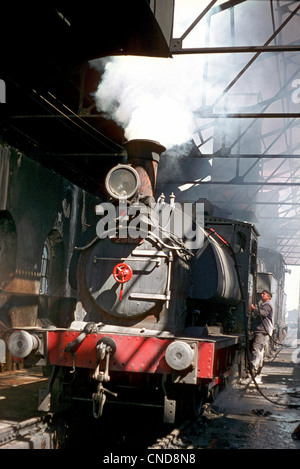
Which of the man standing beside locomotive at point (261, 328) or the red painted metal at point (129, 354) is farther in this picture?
the man standing beside locomotive at point (261, 328)

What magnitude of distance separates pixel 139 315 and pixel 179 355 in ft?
2.49

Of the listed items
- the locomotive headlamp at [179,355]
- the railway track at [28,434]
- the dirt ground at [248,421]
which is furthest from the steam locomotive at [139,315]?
the dirt ground at [248,421]

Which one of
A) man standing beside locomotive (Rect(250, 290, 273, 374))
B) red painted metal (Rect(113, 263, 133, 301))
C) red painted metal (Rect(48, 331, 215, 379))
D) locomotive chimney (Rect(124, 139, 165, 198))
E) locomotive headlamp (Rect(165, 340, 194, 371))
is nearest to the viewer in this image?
locomotive headlamp (Rect(165, 340, 194, 371))

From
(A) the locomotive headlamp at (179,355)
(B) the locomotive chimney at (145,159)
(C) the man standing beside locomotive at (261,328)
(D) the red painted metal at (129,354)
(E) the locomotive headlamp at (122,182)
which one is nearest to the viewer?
(A) the locomotive headlamp at (179,355)

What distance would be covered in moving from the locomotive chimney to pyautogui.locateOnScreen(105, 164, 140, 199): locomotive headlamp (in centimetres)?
43

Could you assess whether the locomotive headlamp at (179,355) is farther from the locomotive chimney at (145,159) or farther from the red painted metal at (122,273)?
the locomotive chimney at (145,159)

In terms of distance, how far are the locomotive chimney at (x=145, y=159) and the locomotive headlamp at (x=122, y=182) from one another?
16.9 inches

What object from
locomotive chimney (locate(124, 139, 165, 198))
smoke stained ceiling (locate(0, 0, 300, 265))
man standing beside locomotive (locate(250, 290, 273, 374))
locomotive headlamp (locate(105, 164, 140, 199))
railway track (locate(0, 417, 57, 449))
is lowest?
railway track (locate(0, 417, 57, 449))

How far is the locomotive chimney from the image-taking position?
5.67 metres

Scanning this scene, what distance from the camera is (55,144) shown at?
10453 mm

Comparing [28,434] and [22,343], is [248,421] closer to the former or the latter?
[28,434]

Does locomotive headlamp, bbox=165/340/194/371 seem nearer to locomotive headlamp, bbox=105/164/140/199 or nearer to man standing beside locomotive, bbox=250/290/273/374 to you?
locomotive headlamp, bbox=105/164/140/199

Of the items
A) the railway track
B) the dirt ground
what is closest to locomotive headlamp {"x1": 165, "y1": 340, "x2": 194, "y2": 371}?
the dirt ground

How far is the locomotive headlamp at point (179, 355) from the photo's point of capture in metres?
4.45
